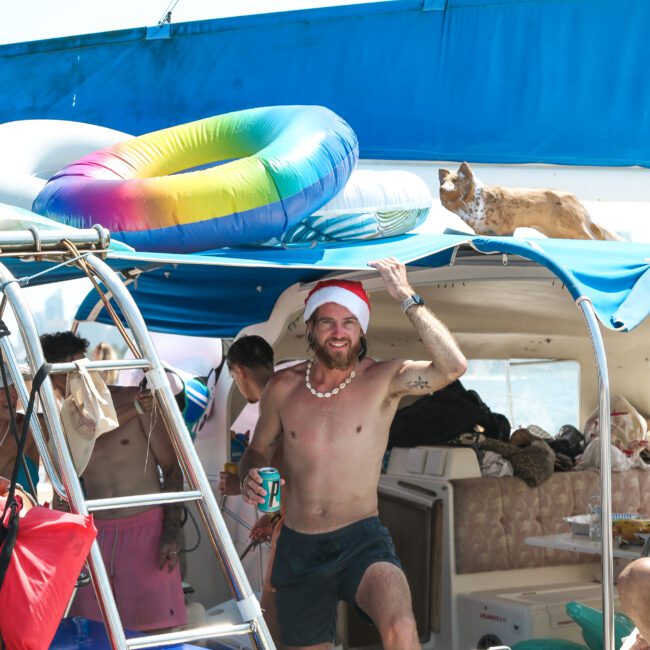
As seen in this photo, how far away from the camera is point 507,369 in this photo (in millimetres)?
8734

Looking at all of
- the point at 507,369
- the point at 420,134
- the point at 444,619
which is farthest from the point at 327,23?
the point at 444,619

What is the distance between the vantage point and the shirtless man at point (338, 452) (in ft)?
15.2

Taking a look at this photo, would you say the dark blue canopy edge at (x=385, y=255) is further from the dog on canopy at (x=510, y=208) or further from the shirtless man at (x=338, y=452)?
the dog on canopy at (x=510, y=208)

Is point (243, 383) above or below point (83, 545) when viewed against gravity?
above

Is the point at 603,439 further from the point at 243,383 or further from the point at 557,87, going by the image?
the point at 557,87

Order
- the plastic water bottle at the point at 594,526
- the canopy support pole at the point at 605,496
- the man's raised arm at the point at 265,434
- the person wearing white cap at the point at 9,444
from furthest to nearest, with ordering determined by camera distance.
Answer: the plastic water bottle at the point at 594,526 → the person wearing white cap at the point at 9,444 → the man's raised arm at the point at 265,434 → the canopy support pole at the point at 605,496

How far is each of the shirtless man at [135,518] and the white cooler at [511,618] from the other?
1.50m

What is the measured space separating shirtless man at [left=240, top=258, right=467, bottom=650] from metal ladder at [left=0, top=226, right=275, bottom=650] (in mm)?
941

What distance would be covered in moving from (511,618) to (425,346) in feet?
6.22

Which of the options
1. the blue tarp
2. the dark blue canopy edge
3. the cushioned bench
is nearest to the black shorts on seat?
the dark blue canopy edge

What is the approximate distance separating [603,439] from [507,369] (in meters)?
4.44

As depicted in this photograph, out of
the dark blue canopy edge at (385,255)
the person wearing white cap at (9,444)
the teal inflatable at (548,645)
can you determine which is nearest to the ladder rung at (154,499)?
the dark blue canopy edge at (385,255)

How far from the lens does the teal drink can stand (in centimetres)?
444

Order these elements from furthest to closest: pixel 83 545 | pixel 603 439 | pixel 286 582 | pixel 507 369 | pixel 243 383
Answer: pixel 507 369, pixel 243 383, pixel 286 582, pixel 603 439, pixel 83 545
